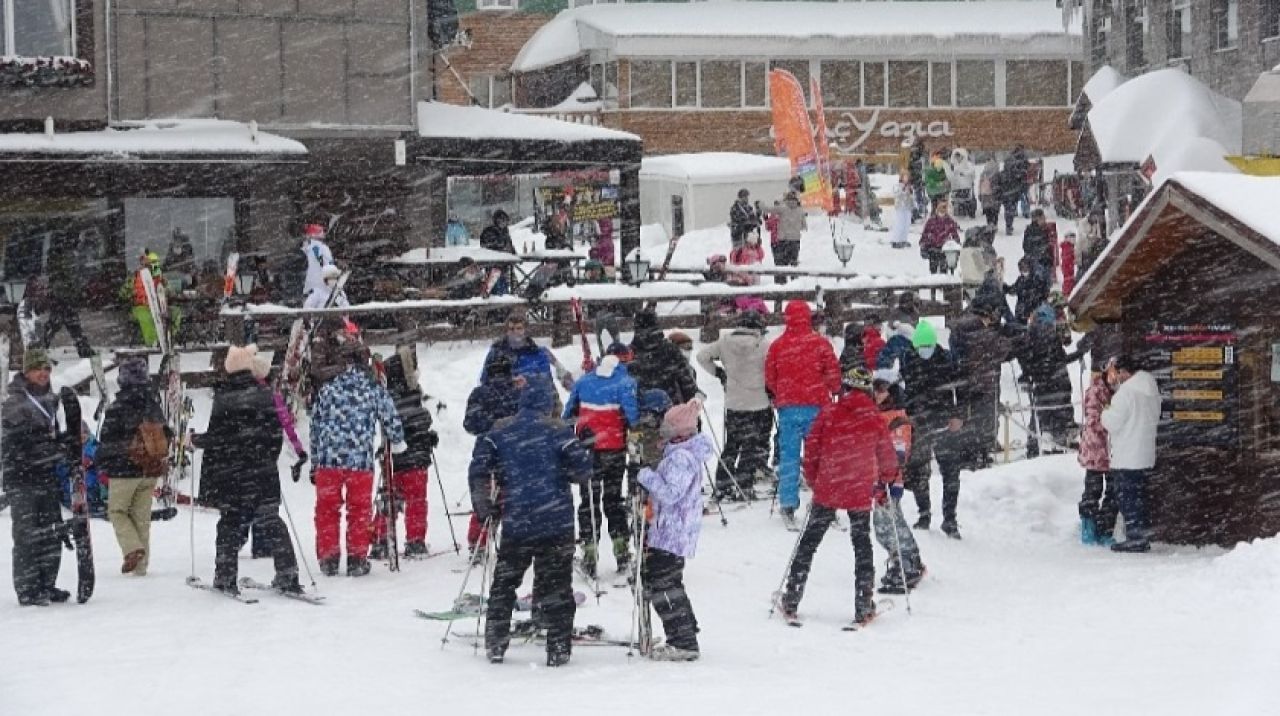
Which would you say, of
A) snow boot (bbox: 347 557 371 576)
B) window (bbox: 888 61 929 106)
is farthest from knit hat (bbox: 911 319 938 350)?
window (bbox: 888 61 929 106)

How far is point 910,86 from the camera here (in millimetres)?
47781

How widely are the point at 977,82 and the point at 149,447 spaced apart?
38.0 metres

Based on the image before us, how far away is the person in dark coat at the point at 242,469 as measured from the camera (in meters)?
11.9

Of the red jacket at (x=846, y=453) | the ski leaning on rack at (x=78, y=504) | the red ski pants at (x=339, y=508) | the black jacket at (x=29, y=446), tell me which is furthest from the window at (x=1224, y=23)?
the black jacket at (x=29, y=446)

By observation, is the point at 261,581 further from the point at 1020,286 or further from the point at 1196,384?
the point at 1020,286

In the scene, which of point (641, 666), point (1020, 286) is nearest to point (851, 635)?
point (641, 666)

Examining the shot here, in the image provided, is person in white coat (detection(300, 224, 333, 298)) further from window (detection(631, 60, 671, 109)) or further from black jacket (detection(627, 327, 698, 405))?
window (detection(631, 60, 671, 109))

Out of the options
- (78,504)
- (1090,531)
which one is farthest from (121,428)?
(1090,531)

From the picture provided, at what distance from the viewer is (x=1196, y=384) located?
14570 millimetres

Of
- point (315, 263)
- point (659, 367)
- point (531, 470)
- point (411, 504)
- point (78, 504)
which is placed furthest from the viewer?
point (315, 263)

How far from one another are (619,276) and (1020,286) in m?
5.96

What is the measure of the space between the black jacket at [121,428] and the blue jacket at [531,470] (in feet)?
12.3

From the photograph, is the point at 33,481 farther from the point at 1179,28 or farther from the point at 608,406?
the point at 1179,28

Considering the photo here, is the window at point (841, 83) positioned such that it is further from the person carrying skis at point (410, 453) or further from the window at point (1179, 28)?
the person carrying skis at point (410, 453)
